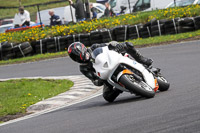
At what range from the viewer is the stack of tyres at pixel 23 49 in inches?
878

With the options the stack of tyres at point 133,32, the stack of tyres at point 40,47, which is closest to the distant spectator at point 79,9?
the stack of tyres at point 40,47

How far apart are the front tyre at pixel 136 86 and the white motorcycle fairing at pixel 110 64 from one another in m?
0.21

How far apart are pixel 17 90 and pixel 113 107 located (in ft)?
16.3

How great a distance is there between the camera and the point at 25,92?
11.6m

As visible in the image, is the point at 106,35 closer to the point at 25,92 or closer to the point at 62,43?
the point at 62,43

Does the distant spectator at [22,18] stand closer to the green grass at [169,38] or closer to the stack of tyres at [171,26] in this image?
the green grass at [169,38]

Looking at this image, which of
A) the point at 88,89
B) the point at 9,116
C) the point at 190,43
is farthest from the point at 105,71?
the point at 190,43

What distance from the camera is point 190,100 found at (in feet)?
21.6

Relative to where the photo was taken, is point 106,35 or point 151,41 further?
point 106,35

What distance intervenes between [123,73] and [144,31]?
13.7m

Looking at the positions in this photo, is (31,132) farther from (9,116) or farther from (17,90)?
(17,90)

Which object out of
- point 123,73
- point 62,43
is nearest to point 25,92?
point 123,73

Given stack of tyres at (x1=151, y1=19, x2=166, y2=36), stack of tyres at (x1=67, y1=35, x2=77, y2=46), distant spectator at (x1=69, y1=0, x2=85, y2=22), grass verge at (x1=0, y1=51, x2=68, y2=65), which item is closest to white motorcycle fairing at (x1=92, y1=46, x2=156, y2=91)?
stack of tyres at (x1=151, y1=19, x2=166, y2=36)

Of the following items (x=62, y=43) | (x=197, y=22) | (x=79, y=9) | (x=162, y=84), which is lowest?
(x=62, y=43)
